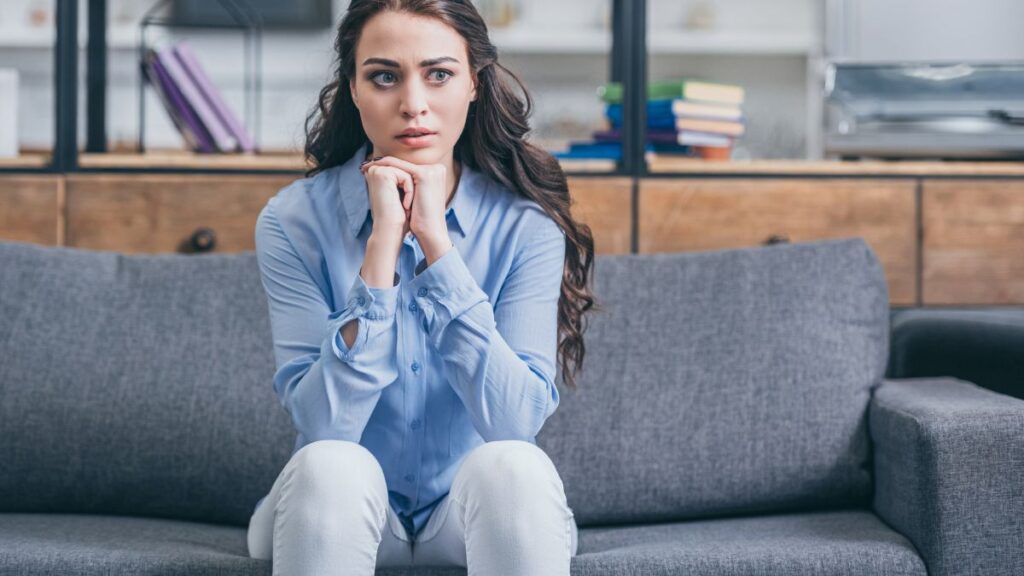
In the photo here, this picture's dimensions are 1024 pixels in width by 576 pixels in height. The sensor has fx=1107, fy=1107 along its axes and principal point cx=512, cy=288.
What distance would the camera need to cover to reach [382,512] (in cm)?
120

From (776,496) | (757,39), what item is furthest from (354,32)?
(757,39)

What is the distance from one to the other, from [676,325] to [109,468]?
0.91 metres

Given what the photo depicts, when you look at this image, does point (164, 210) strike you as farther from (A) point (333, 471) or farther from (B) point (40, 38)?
(B) point (40, 38)

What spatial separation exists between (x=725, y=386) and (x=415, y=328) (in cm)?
58

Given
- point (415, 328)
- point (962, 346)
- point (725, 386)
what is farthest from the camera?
point (962, 346)

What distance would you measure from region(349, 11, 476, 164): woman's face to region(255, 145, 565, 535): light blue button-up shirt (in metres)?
0.13

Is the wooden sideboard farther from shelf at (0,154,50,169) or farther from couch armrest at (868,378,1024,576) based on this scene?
couch armrest at (868,378,1024,576)

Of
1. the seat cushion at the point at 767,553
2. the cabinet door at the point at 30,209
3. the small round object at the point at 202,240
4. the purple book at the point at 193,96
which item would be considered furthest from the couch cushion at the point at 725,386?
the cabinet door at the point at 30,209

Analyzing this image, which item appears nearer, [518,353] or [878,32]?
[518,353]

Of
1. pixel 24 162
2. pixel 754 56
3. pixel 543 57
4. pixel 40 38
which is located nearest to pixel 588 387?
pixel 24 162

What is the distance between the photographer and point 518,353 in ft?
4.44

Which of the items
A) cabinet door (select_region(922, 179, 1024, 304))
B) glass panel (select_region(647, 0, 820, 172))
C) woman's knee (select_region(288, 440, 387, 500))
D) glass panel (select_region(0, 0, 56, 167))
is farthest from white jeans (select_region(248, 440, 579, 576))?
glass panel (select_region(0, 0, 56, 167))

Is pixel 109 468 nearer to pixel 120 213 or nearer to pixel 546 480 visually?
pixel 120 213

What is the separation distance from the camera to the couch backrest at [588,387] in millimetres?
1685
